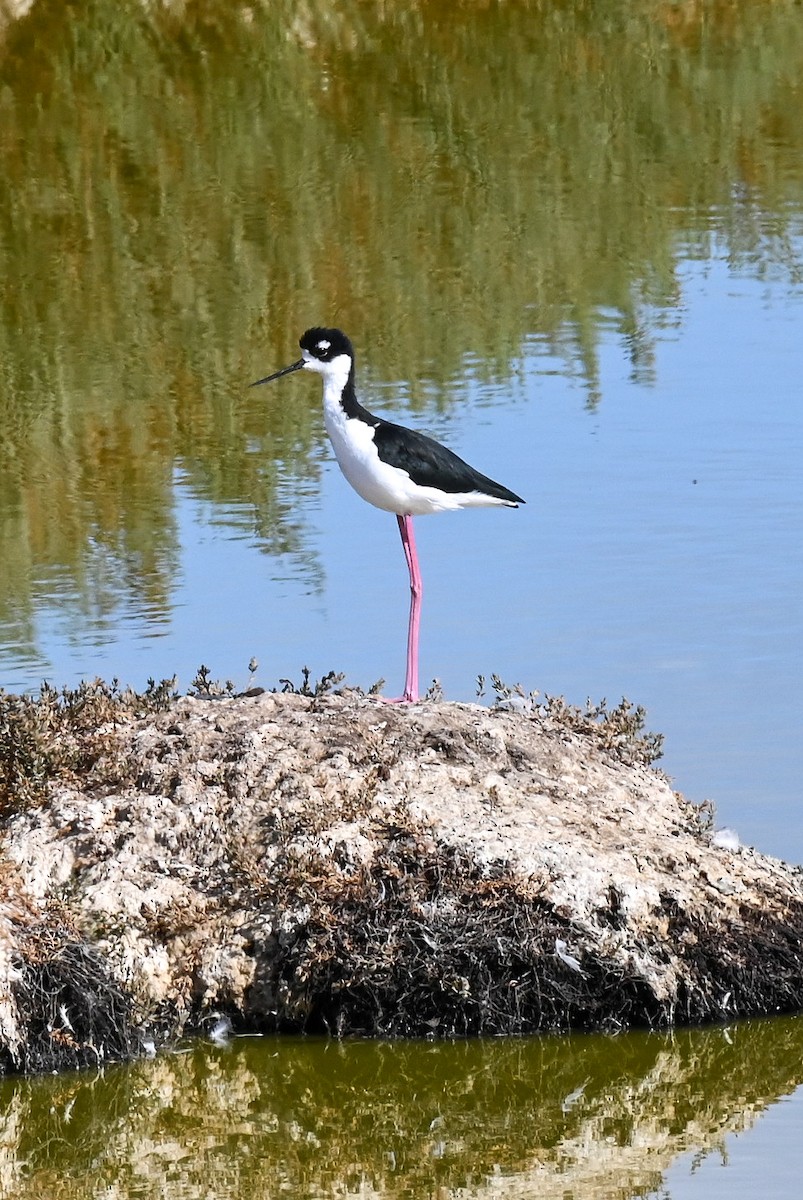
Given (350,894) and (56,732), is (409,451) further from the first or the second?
(350,894)

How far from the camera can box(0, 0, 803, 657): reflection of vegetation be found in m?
15.3

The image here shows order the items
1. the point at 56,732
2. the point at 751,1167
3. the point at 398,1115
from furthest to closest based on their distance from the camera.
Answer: the point at 56,732 < the point at 398,1115 < the point at 751,1167

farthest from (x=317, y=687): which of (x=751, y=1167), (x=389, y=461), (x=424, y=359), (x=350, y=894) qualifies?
(x=424, y=359)

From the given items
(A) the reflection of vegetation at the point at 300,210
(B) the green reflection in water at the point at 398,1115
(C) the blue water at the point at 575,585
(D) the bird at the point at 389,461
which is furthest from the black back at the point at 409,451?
(A) the reflection of vegetation at the point at 300,210

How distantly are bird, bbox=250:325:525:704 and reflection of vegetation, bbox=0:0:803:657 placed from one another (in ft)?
9.07

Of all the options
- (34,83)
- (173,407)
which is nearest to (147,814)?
(173,407)

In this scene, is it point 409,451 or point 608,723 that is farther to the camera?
point 409,451

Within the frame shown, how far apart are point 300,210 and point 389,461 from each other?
11.8 m

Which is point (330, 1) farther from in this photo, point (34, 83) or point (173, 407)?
point (173, 407)

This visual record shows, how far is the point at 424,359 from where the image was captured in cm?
1717

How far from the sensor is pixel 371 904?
27.3 feet

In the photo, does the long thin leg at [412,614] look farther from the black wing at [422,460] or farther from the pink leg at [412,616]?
the black wing at [422,460]

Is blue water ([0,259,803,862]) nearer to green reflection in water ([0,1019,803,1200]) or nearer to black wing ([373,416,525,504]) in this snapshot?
black wing ([373,416,525,504])

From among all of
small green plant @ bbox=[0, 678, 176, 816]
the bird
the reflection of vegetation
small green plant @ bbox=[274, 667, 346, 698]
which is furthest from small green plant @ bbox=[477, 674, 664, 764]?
the reflection of vegetation
